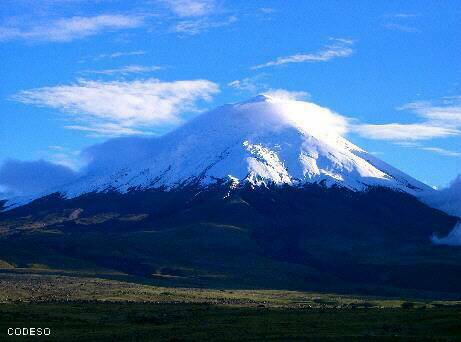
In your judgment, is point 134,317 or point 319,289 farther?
point 319,289

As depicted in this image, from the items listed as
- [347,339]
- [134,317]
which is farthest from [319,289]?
[347,339]

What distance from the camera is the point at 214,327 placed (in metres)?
70.6

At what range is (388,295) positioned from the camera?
606 ft

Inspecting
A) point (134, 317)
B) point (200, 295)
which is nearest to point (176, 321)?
point (134, 317)

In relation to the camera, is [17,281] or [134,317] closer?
[134,317]

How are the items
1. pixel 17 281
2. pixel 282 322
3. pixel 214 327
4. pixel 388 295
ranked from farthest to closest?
pixel 388 295 → pixel 17 281 → pixel 282 322 → pixel 214 327

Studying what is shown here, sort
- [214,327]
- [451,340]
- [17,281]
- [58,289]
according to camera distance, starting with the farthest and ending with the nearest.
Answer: [17,281] < [58,289] < [214,327] < [451,340]

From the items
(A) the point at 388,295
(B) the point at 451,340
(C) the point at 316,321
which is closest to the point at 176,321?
(C) the point at 316,321

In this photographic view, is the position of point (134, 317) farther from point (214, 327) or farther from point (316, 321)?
point (316, 321)

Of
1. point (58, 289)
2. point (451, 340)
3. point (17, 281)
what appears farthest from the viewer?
point (17, 281)

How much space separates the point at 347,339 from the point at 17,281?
11378 centimetres

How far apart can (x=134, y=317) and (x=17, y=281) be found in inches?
3306

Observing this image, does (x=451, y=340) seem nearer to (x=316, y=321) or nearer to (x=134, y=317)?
(x=316, y=321)

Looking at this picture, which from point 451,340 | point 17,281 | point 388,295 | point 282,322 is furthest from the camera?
point 388,295
